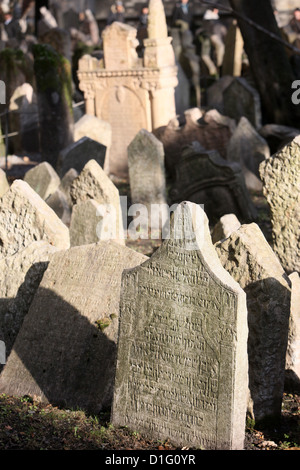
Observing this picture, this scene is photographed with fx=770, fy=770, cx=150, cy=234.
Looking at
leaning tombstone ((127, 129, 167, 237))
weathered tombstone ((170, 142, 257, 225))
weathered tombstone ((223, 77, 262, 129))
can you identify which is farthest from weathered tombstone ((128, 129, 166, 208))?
weathered tombstone ((223, 77, 262, 129))

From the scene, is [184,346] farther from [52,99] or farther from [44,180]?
[52,99]

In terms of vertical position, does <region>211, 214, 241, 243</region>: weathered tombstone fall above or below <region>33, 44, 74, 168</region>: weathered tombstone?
below

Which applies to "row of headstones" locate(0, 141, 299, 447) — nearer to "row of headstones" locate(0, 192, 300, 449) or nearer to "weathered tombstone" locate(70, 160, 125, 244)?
"row of headstones" locate(0, 192, 300, 449)

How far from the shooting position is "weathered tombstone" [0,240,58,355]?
660 cm

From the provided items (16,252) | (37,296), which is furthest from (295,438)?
(16,252)

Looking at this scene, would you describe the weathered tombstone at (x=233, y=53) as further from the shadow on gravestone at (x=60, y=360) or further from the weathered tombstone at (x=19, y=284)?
the shadow on gravestone at (x=60, y=360)

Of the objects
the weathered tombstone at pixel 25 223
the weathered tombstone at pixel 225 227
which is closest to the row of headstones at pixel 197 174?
the weathered tombstone at pixel 225 227

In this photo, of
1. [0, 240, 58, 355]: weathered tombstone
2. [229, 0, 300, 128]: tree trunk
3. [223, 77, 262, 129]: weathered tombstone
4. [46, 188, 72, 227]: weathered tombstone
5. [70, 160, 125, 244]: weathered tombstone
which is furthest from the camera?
[223, 77, 262, 129]: weathered tombstone

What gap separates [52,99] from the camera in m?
13.9

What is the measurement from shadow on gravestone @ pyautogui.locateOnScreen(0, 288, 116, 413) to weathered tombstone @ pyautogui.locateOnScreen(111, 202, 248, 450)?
459 mm

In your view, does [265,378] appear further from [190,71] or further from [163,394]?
[190,71]

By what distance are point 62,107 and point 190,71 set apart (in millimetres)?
7797

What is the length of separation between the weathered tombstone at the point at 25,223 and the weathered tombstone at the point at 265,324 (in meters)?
1.99

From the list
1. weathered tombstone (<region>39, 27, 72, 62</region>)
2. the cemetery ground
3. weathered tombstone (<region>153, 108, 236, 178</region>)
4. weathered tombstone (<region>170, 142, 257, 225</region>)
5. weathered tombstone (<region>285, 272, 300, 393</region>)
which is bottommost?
the cemetery ground
